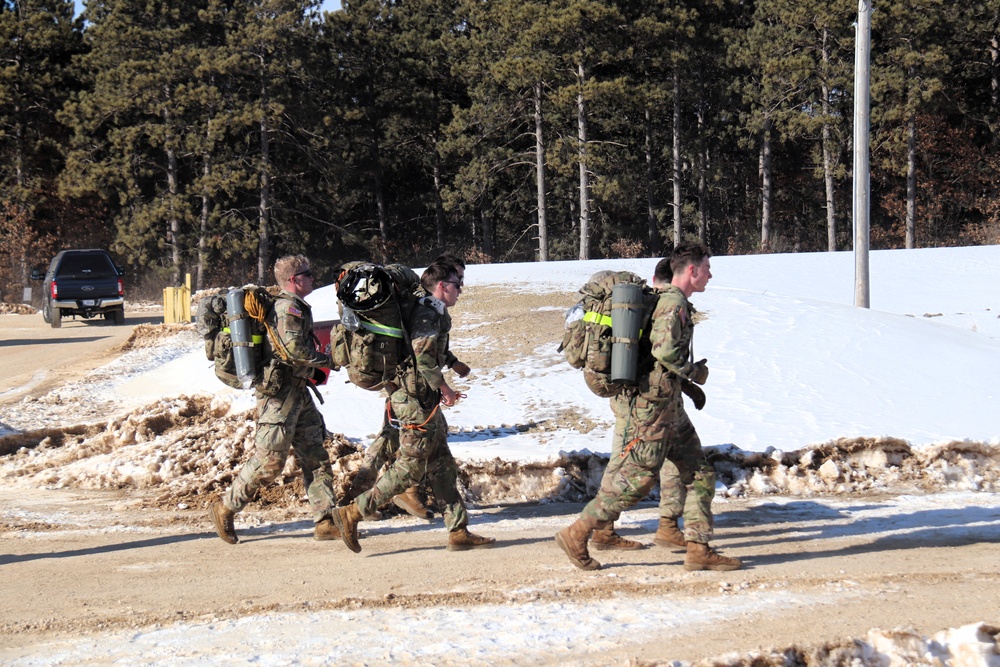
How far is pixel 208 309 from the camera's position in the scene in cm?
615

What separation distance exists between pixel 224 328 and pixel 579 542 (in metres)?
2.65

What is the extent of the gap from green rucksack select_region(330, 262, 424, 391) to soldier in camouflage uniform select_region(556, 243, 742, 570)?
1345 mm

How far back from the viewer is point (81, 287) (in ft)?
73.6

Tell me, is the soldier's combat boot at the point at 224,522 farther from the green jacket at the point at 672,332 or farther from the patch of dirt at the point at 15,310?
the patch of dirt at the point at 15,310

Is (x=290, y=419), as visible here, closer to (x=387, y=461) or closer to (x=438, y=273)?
(x=387, y=461)

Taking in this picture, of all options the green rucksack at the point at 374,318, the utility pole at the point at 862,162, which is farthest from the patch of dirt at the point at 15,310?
the green rucksack at the point at 374,318

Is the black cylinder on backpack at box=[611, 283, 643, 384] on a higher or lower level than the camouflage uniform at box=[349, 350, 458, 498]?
higher

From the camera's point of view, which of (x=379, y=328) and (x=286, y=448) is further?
(x=286, y=448)

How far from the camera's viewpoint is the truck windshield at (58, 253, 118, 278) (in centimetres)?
2245

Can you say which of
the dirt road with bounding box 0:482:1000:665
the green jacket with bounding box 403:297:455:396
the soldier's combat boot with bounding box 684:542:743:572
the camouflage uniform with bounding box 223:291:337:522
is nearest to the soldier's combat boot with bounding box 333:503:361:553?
the dirt road with bounding box 0:482:1000:665

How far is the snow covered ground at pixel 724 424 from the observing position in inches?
168

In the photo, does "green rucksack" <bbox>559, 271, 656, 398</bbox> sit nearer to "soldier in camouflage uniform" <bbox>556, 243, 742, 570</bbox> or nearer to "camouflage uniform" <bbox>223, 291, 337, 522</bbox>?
"soldier in camouflage uniform" <bbox>556, 243, 742, 570</bbox>

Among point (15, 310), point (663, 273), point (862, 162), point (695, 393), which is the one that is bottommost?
point (15, 310)

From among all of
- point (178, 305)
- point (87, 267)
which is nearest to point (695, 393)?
point (178, 305)
